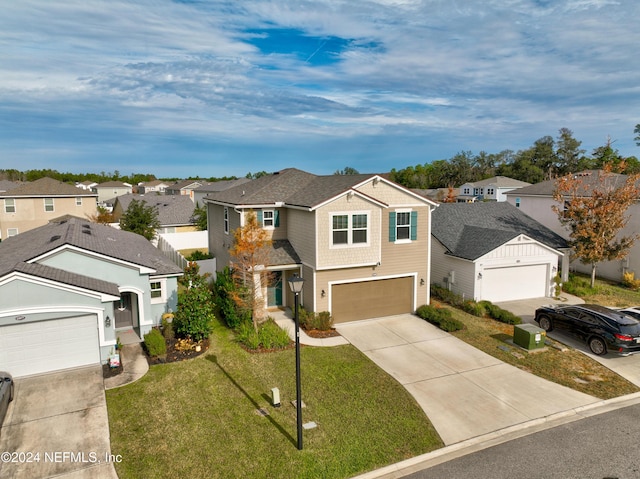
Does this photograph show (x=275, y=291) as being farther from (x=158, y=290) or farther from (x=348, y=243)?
(x=158, y=290)

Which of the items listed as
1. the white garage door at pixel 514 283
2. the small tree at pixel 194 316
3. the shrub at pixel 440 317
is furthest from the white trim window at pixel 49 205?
the white garage door at pixel 514 283

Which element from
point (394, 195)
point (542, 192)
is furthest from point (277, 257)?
point (542, 192)

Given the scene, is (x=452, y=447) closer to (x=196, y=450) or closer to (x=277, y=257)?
(x=196, y=450)

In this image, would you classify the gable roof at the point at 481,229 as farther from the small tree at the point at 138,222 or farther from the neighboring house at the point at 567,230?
→ the small tree at the point at 138,222

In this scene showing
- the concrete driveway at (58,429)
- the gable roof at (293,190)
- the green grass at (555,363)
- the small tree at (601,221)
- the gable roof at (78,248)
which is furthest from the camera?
the small tree at (601,221)

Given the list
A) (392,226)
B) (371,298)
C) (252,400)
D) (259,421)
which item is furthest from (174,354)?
(392,226)
